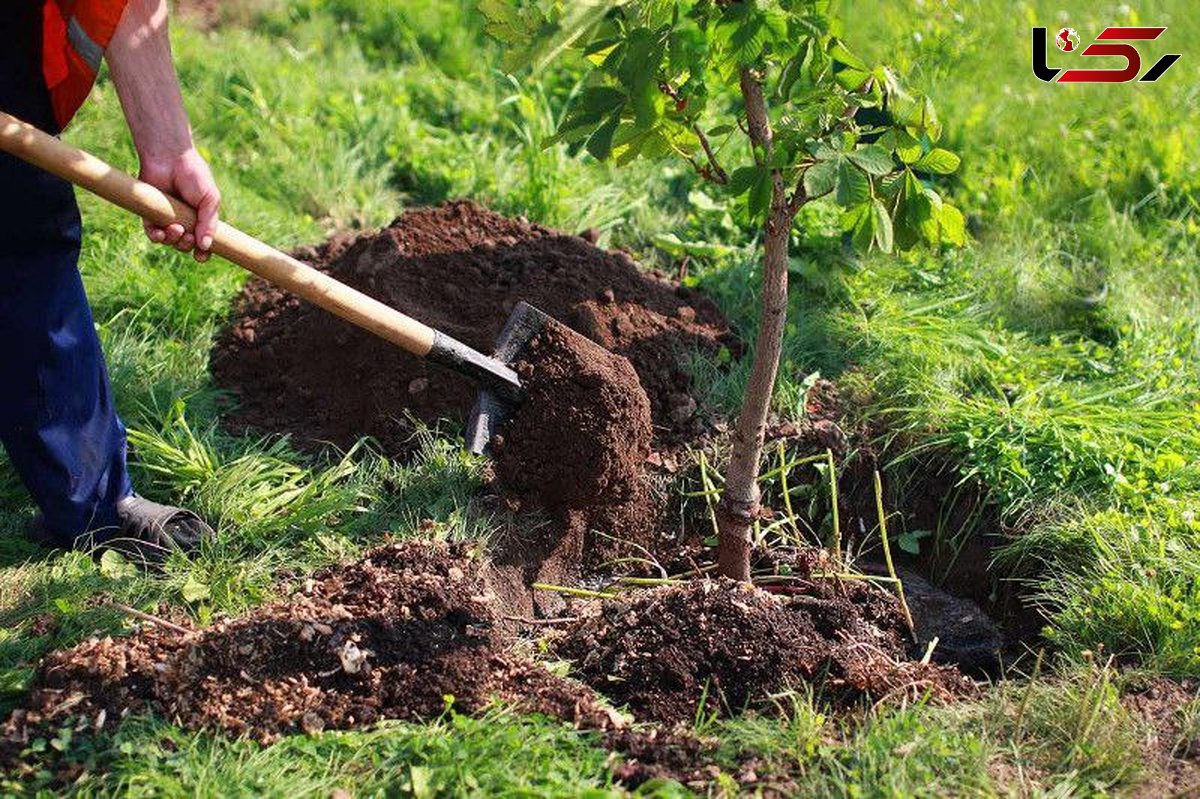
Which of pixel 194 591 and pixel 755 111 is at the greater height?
pixel 755 111

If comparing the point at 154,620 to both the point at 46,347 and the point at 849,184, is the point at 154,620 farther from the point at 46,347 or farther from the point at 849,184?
the point at 849,184

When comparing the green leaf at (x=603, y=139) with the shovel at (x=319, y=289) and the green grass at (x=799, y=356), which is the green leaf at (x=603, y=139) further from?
the shovel at (x=319, y=289)

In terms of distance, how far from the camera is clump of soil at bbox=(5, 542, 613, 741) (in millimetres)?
3031

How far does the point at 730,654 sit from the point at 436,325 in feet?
4.71

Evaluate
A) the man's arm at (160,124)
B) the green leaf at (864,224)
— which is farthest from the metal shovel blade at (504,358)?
the green leaf at (864,224)

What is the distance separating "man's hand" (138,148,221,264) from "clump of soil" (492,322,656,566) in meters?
0.99

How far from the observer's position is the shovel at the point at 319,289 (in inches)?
121

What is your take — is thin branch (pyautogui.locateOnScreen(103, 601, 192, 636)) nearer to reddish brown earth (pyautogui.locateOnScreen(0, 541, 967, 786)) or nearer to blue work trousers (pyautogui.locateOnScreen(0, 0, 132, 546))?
reddish brown earth (pyautogui.locateOnScreen(0, 541, 967, 786))

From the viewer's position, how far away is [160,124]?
3.29m

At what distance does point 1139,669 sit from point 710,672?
1074 millimetres

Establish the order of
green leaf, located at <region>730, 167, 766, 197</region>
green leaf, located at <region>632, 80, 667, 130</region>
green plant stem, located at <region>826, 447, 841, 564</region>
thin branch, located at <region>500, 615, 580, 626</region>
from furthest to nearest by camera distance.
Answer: green plant stem, located at <region>826, 447, 841, 564</region> → thin branch, located at <region>500, 615, 580, 626</region> → green leaf, located at <region>730, 167, 766, 197</region> → green leaf, located at <region>632, 80, 667, 130</region>

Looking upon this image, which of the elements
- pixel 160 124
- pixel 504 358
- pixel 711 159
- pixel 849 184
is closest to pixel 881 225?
pixel 849 184

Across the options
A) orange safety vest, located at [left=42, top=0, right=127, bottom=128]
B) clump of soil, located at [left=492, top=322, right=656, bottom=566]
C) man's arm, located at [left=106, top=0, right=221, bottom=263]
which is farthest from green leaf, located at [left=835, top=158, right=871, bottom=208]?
orange safety vest, located at [left=42, top=0, right=127, bottom=128]

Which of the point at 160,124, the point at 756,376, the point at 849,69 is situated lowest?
the point at 756,376
